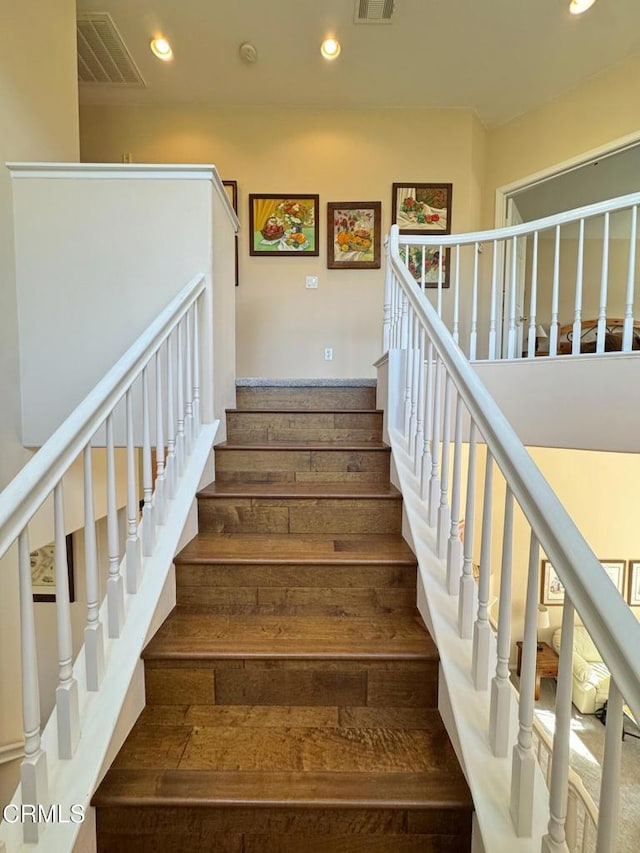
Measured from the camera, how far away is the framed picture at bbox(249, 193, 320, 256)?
400 centimetres

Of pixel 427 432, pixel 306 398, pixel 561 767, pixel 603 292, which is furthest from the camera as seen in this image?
pixel 306 398

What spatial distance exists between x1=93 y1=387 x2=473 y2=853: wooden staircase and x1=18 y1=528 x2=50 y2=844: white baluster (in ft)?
0.52

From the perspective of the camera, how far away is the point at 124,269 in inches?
82.9

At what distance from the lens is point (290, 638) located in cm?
146

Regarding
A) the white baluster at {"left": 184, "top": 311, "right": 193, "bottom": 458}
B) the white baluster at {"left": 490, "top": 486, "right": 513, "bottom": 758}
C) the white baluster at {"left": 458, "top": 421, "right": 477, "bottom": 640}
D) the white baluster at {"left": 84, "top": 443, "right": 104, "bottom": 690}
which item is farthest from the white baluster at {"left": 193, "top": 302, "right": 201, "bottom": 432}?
the white baluster at {"left": 490, "top": 486, "right": 513, "bottom": 758}

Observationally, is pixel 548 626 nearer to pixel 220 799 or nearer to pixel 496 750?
pixel 496 750

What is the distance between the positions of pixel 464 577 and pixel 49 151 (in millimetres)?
2763

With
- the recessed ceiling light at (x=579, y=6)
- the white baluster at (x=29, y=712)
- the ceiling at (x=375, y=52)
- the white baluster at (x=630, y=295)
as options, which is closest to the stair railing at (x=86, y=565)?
the white baluster at (x=29, y=712)

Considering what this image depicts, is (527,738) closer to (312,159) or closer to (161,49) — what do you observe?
(312,159)

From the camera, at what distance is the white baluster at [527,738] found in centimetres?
97

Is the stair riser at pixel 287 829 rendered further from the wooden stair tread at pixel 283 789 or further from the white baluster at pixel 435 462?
the white baluster at pixel 435 462

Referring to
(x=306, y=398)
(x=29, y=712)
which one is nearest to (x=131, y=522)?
(x=29, y=712)

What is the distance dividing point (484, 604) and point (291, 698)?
0.65 m

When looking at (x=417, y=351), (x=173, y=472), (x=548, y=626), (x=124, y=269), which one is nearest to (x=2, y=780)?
(x=173, y=472)
